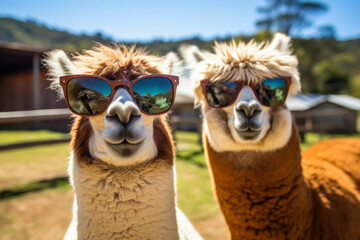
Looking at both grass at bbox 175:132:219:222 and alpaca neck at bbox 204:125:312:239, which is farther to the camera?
grass at bbox 175:132:219:222

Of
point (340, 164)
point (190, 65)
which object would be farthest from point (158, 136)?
point (340, 164)

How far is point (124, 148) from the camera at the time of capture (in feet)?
3.46

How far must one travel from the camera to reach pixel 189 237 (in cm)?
151

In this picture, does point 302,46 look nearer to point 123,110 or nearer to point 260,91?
point 260,91

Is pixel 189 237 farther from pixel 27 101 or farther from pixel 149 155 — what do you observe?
pixel 27 101

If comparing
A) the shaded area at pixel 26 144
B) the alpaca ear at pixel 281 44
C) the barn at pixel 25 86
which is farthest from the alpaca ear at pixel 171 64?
the barn at pixel 25 86

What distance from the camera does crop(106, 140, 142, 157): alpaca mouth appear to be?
1.06 metres

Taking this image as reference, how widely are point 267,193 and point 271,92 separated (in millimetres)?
647

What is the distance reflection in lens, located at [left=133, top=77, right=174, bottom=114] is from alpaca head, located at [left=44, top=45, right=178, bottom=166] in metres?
0.05

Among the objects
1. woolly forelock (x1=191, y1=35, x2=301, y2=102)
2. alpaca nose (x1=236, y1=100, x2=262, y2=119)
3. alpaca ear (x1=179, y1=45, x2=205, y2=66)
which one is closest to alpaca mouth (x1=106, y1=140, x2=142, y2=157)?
alpaca nose (x1=236, y1=100, x2=262, y2=119)

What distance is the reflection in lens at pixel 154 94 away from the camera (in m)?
1.12

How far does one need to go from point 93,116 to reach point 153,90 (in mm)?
312

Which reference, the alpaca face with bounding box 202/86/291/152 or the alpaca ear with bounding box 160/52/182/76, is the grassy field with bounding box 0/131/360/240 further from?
the alpaca ear with bounding box 160/52/182/76

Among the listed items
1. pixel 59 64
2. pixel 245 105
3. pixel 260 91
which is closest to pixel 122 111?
pixel 59 64
